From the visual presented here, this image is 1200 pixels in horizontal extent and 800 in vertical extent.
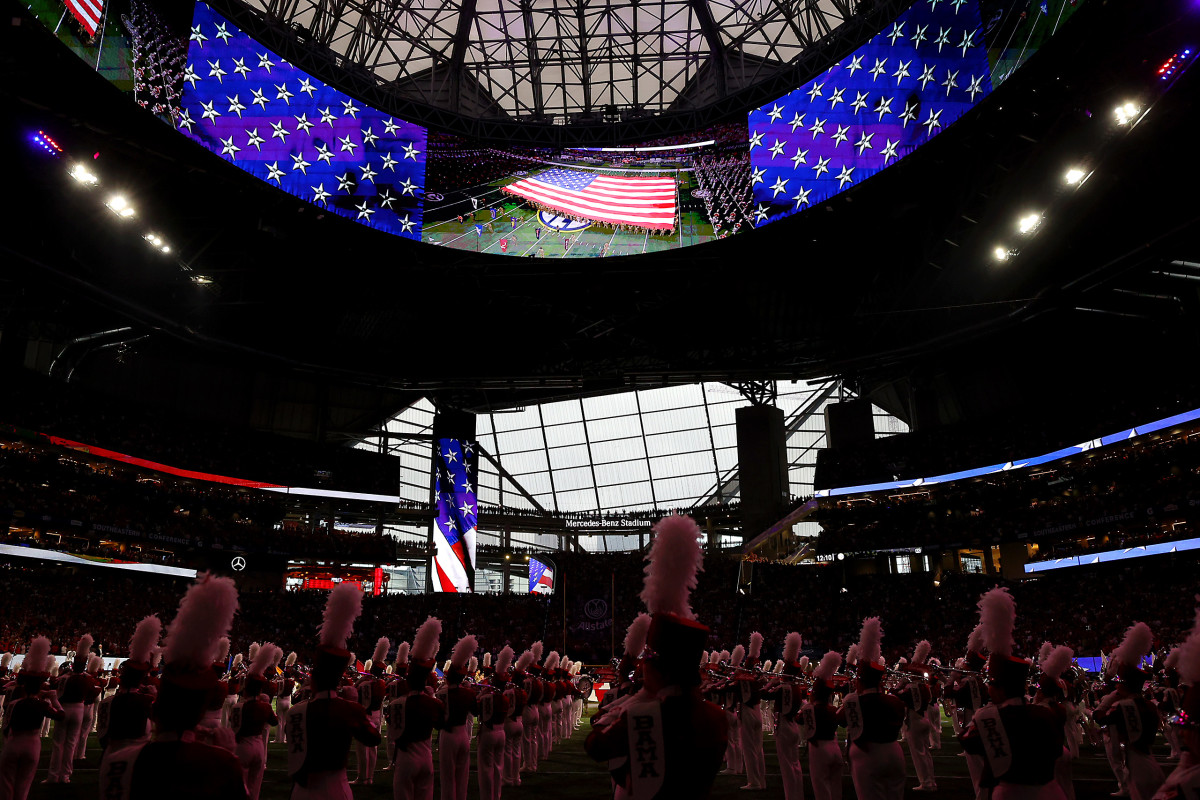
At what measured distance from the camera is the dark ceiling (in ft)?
89.8

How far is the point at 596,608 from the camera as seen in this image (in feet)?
144

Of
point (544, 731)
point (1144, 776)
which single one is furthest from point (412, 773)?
point (544, 731)

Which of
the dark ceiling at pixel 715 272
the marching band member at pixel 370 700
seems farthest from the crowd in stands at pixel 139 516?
the marching band member at pixel 370 700

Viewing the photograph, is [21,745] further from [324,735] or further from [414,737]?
[324,735]

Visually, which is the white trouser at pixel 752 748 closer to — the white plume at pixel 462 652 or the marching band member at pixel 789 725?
the marching band member at pixel 789 725

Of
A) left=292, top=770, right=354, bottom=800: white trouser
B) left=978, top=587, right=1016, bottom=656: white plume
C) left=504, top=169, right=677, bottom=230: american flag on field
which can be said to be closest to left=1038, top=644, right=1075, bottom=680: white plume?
left=978, top=587, right=1016, bottom=656: white plume

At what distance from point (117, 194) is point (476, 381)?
61.3 ft

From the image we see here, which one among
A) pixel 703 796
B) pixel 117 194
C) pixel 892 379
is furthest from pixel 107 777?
pixel 892 379

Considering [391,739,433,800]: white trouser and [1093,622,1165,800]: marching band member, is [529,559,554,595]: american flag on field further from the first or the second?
[1093,622,1165,800]: marching band member

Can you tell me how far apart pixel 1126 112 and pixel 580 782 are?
84.3ft

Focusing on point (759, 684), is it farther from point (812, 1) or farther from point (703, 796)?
point (812, 1)

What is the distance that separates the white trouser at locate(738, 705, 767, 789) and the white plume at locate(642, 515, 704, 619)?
9769 millimetres

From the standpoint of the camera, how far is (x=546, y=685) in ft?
56.9

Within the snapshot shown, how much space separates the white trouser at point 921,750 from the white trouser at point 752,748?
2280 mm
